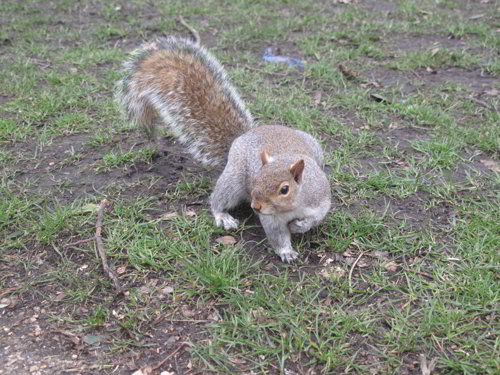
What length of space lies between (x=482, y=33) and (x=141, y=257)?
3997mm

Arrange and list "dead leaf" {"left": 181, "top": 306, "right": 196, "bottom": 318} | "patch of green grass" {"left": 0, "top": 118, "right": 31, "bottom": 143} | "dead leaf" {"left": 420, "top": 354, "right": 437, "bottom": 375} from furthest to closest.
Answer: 1. "patch of green grass" {"left": 0, "top": 118, "right": 31, "bottom": 143}
2. "dead leaf" {"left": 181, "top": 306, "right": 196, "bottom": 318}
3. "dead leaf" {"left": 420, "top": 354, "right": 437, "bottom": 375}

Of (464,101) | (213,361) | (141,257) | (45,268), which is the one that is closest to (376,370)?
(213,361)

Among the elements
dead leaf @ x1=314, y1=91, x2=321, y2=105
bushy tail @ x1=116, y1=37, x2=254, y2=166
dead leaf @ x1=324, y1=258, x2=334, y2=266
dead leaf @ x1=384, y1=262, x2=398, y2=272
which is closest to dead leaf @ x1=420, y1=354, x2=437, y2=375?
dead leaf @ x1=384, y1=262, x2=398, y2=272

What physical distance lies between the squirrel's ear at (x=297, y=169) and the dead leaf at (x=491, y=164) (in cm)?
145

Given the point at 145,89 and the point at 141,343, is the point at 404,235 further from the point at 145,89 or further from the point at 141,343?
the point at 145,89

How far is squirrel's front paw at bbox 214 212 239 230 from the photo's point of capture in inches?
95.6

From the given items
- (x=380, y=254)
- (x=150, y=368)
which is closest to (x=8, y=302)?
(x=150, y=368)

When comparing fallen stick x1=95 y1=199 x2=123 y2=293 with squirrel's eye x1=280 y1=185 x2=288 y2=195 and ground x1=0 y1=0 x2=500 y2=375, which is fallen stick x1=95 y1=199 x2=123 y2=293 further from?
squirrel's eye x1=280 y1=185 x2=288 y2=195

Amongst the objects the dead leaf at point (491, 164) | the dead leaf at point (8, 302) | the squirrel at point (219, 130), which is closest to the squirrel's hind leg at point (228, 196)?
the squirrel at point (219, 130)

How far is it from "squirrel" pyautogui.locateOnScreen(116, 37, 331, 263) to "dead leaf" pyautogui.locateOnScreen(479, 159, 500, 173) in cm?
107

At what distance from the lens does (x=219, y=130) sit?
2627 millimetres

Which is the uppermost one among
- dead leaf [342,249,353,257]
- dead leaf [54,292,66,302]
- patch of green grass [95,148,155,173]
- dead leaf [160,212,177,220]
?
patch of green grass [95,148,155,173]

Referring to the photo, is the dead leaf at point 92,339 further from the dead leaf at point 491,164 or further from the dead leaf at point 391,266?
the dead leaf at point 491,164

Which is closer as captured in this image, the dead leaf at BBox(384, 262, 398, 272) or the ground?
the ground
